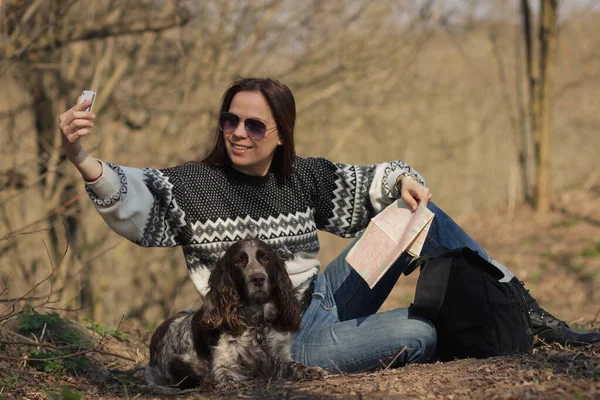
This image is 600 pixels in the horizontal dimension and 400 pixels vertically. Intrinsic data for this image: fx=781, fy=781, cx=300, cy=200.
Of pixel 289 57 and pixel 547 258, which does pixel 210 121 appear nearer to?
pixel 289 57

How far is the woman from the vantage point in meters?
4.18

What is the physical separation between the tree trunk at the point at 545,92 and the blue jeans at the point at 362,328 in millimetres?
8281

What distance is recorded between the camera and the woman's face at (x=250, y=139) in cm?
432

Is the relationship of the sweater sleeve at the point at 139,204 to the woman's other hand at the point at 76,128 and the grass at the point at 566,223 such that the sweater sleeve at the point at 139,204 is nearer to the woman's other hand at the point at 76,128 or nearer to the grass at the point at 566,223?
the woman's other hand at the point at 76,128

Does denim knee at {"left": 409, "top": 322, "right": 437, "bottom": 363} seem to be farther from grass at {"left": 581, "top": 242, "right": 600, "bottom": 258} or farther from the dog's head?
grass at {"left": 581, "top": 242, "right": 600, "bottom": 258}

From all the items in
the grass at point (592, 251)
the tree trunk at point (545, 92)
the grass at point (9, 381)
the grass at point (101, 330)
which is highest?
the tree trunk at point (545, 92)

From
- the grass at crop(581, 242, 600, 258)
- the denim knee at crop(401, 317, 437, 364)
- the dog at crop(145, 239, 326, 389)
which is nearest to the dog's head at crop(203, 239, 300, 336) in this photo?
the dog at crop(145, 239, 326, 389)

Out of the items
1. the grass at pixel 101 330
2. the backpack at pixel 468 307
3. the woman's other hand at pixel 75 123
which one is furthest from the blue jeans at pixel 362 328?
the grass at pixel 101 330

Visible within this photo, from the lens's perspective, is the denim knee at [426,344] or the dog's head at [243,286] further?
the denim knee at [426,344]

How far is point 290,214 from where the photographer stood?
4441mm

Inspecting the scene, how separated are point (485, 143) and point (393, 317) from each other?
46.4 feet

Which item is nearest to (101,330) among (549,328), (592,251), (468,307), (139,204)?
(139,204)

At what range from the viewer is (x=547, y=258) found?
433 inches

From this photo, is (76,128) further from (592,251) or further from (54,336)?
(592,251)
